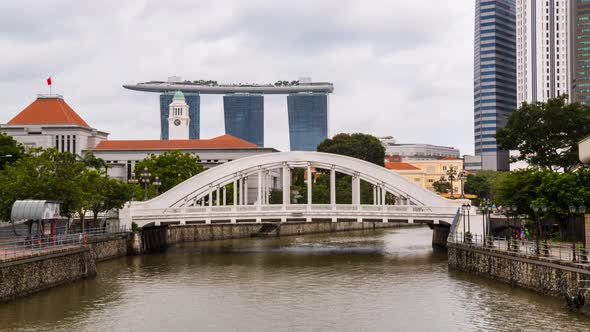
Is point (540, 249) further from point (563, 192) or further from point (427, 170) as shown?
point (427, 170)

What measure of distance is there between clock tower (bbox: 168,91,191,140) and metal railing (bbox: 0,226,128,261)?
362ft

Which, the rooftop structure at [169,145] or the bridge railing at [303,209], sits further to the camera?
the rooftop structure at [169,145]

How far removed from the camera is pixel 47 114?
119 m

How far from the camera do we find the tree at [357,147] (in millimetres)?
127262

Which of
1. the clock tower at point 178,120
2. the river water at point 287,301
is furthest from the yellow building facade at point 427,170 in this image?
the river water at point 287,301

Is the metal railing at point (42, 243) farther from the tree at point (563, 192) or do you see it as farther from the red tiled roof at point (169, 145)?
the red tiled roof at point (169, 145)

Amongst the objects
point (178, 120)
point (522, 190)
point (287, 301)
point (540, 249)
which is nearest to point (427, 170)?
point (178, 120)

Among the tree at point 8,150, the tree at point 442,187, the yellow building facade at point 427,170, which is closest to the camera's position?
the tree at point 8,150

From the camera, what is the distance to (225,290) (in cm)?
4369

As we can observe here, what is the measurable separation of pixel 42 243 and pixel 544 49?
162972 mm

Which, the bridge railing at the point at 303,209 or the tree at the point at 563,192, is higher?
the tree at the point at 563,192

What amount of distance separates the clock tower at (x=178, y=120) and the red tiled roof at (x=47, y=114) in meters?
50.2

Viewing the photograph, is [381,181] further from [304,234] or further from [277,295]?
[304,234]

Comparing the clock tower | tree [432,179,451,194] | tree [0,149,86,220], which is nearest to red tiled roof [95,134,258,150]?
the clock tower
